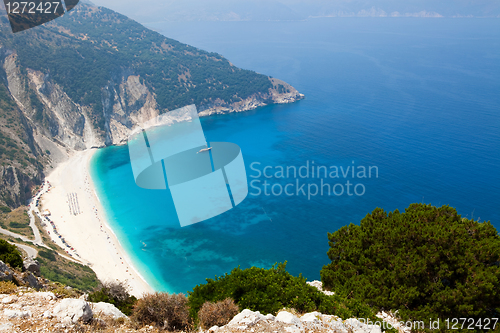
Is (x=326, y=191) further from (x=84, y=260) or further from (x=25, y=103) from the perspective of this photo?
(x=25, y=103)

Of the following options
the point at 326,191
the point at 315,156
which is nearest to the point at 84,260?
the point at 326,191

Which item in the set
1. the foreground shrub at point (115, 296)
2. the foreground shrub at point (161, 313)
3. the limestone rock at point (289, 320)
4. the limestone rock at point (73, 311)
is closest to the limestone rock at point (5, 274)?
the foreground shrub at point (115, 296)

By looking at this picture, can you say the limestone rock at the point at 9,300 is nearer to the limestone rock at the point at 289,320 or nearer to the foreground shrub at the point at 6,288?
the foreground shrub at the point at 6,288

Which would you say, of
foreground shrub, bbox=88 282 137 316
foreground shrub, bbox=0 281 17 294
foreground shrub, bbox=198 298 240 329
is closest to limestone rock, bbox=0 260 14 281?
foreground shrub, bbox=0 281 17 294

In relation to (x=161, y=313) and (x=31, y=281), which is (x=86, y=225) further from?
(x=161, y=313)

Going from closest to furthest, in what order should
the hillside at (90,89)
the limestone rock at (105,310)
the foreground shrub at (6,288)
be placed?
the foreground shrub at (6,288) < the limestone rock at (105,310) < the hillside at (90,89)
